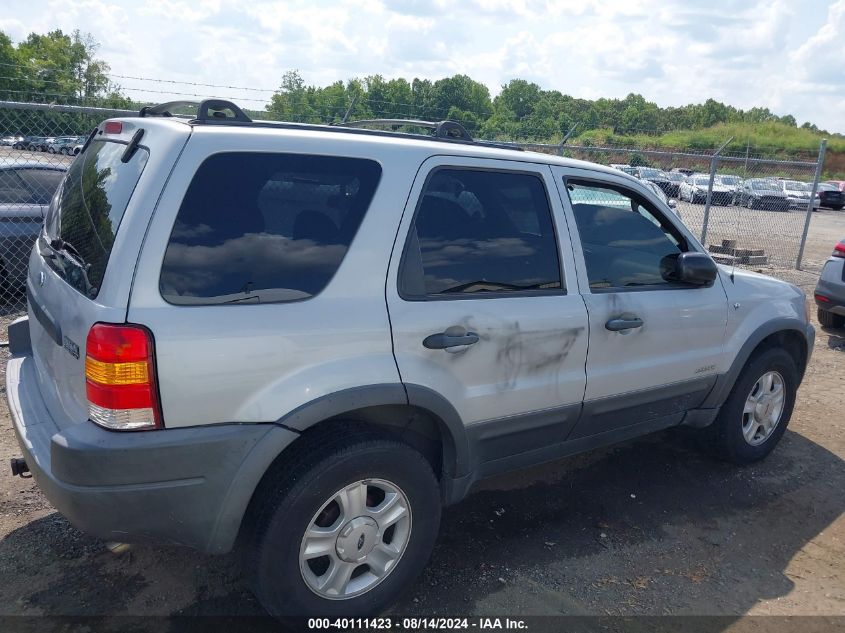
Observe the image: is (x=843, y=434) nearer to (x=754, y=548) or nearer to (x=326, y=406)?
(x=754, y=548)

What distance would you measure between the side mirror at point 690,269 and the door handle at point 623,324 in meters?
0.40

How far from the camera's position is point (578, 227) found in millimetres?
3420

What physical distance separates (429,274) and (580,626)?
1.63 metres

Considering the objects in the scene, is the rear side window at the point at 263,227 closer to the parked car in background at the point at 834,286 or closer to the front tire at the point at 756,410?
the front tire at the point at 756,410

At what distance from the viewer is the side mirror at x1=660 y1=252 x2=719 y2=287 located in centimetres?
364

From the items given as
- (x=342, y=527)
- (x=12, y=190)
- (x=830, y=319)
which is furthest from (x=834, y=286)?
(x=12, y=190)

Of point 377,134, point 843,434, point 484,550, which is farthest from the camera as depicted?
point 843,434

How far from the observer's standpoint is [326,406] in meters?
2.52

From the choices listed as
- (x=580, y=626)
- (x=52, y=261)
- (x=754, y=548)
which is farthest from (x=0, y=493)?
(x=754, y=548)

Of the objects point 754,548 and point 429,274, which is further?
point 754,548

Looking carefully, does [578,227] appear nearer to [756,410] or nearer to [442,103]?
[756,410]

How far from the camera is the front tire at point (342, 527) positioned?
8.30ft

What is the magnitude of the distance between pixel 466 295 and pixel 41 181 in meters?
6.64

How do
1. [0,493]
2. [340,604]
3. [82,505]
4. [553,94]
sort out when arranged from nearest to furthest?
[82,505] < [340,604] < [0,493] < [553,94]
